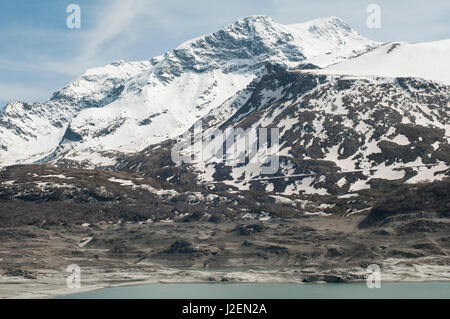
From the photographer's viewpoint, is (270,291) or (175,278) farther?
(175,278)

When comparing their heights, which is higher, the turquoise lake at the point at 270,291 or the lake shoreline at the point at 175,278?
the lake shoreline at the point at 175,278

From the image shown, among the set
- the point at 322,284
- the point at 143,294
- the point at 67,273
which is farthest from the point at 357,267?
the point at 67,273

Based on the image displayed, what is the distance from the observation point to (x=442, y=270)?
163 metres

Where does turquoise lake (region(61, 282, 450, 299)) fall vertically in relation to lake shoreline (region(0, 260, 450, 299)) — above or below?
below

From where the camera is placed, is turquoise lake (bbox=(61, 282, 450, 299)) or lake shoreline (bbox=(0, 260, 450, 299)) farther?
lake shoreline (bbox=(0, 260, 450, 299))

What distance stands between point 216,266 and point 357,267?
44330mm

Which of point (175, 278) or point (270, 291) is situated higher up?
point (175, 278)

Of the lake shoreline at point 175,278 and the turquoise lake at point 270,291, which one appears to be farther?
the lake shoreline at point 175,278
